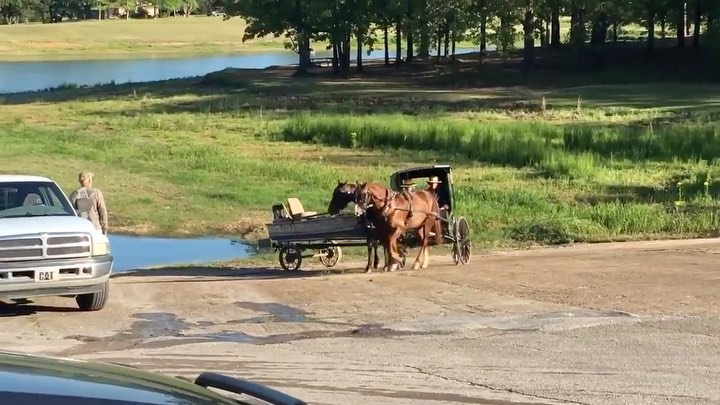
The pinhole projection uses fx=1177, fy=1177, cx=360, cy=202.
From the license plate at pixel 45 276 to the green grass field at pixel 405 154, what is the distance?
29.1ft

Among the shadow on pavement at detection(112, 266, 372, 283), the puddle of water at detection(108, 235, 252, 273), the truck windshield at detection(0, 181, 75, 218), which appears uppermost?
the truck windshield at detection(0, 181, 75, 218)

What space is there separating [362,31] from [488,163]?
A: 146 ft

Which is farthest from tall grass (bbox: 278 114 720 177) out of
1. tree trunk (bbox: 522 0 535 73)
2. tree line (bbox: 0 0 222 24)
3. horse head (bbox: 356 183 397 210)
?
tree line (bbox: 0 0 222 24)

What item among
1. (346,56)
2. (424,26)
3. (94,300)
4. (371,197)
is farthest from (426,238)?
(346,56)

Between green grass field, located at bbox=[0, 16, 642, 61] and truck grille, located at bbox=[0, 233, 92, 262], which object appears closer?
truck grille, located at bbox=[0, 233, 92, 262]

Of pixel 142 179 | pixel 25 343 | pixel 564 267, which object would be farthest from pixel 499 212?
pixel 25 343

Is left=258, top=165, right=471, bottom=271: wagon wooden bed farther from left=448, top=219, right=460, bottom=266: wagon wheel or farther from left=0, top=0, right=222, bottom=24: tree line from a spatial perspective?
left=0, top=0, right=222, bottom=24: tree line

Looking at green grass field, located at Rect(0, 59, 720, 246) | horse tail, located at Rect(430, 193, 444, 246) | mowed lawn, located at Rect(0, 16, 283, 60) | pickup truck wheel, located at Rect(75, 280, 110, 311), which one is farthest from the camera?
mowed lawn, located at Rect(0, 16, 283, 60)

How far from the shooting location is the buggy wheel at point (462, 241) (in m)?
16.7

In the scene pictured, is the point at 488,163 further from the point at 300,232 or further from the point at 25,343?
the point at 25,343

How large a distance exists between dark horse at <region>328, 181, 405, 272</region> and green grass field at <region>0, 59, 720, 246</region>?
398 centimetres

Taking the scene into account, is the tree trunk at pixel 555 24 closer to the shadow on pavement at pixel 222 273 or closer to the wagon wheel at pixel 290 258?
the shadow on pavement at pixel 222 273

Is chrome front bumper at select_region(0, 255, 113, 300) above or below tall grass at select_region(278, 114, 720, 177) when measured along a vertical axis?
above

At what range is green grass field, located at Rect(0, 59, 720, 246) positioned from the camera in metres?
22.1
